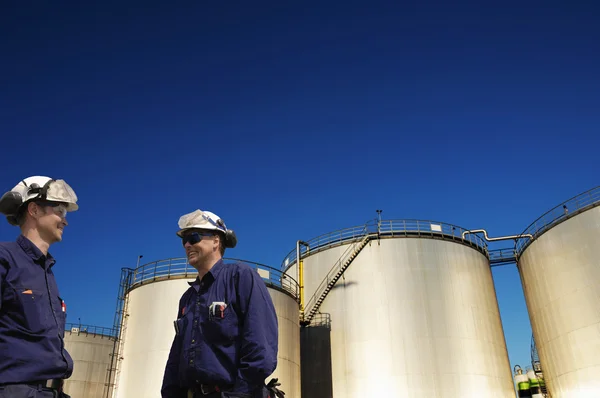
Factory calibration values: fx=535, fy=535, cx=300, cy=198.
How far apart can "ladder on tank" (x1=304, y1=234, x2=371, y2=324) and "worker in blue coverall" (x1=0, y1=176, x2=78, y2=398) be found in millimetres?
23016

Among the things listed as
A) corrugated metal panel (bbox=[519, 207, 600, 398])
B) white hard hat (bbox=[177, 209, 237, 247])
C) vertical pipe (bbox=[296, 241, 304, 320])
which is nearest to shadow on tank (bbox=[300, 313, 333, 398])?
vertical pipe (bbox=[296, 241, 304, 320])

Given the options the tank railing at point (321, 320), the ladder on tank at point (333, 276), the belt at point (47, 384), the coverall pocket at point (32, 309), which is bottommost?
the belt at point (47, 384)

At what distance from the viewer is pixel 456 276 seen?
1025 inches

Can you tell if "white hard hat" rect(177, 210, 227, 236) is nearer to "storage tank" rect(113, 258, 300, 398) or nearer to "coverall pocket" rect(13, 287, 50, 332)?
"coverall pocket" rect(13, 287, 50, 332)

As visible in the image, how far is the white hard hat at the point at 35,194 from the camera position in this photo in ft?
13.6

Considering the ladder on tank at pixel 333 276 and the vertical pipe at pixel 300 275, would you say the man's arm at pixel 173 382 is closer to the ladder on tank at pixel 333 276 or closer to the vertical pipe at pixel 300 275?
the ladder on tank at pixel 333 276

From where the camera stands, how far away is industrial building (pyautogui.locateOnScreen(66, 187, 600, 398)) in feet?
69.3

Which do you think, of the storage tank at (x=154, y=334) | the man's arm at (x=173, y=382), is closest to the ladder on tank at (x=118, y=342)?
the storage tank at (x=154, y=334)

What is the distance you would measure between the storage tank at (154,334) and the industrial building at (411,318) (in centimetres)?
4

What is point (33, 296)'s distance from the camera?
147 inches

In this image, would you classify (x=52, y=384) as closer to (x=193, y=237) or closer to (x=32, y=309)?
(x=32, y=309)

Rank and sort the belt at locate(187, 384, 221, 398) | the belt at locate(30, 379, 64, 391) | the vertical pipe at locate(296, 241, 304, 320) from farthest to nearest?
the vertical pipe at locate(296, 241, 304, 320), the belt at locate(187, 384, 221, 398), the belt at locate(30, 379, 64, 391)

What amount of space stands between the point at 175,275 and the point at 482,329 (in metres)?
14.5

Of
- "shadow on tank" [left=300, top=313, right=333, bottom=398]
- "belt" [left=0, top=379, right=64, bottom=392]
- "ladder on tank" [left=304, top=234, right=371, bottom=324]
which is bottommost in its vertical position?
"belt" [left=0, top=379, right=64, bottom=392]
